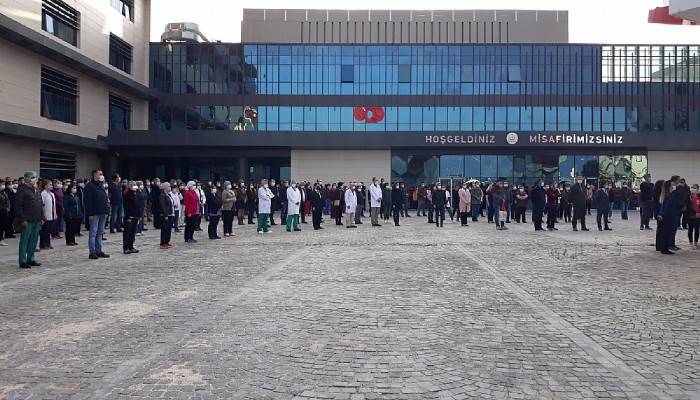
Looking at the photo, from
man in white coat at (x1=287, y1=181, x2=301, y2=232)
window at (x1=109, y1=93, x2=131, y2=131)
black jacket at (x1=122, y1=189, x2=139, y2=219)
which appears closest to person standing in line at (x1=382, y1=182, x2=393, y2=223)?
man in white coat at (x1=287, y1=181, x2=301, y2=232)

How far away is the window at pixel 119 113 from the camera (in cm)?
3988

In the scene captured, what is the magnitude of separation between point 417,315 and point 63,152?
106 ft

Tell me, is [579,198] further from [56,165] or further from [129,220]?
[56,165]

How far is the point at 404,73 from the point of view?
48.3 metres

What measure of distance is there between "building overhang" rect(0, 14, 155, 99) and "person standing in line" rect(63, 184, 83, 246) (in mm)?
11282

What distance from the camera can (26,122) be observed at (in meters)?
28.3

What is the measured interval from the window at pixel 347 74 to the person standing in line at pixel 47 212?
112ft

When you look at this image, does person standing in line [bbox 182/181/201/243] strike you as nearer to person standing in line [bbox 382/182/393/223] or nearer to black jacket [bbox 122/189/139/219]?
black jacket [bbox 122/189/139/219]

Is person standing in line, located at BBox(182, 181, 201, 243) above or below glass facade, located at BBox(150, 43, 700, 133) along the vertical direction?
below

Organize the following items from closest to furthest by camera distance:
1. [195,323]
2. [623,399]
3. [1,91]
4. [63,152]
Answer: [623,399], [195,323], [1,91], [63,152]

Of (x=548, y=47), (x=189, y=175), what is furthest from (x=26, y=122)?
(x=548, y=47)

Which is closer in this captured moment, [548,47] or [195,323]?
[195,323]

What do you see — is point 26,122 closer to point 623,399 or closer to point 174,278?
point 174,278

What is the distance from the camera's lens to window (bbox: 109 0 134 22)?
38.8m
